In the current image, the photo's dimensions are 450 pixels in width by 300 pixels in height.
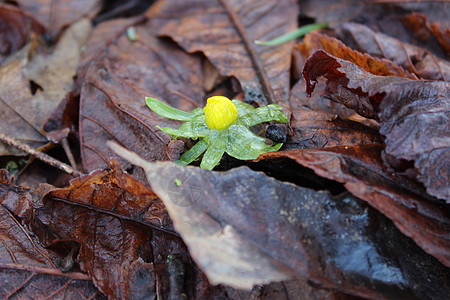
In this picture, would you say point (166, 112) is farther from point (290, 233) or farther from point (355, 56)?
point (355, 56)

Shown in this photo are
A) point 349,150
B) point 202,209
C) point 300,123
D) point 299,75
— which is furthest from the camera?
point 299,75

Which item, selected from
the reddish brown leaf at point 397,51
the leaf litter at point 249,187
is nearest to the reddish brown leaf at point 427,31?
the leaf litter at point 249,187

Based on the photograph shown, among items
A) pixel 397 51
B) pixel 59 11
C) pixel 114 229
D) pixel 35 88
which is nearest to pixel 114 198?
pixel 114 229

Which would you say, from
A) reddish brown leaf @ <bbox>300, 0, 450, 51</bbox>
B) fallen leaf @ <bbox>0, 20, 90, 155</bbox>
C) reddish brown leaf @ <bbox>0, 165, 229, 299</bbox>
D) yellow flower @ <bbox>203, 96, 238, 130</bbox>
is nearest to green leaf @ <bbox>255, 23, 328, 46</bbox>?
reddish brown leaf @ <bbox>300, 0, 450, 51</bbox>

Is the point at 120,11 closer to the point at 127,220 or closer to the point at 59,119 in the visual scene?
the point at 59,119

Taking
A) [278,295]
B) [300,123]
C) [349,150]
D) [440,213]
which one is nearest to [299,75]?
[300,123]

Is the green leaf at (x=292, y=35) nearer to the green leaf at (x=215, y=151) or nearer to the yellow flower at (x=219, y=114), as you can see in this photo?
the yellow flower at (x=219, y=114)
